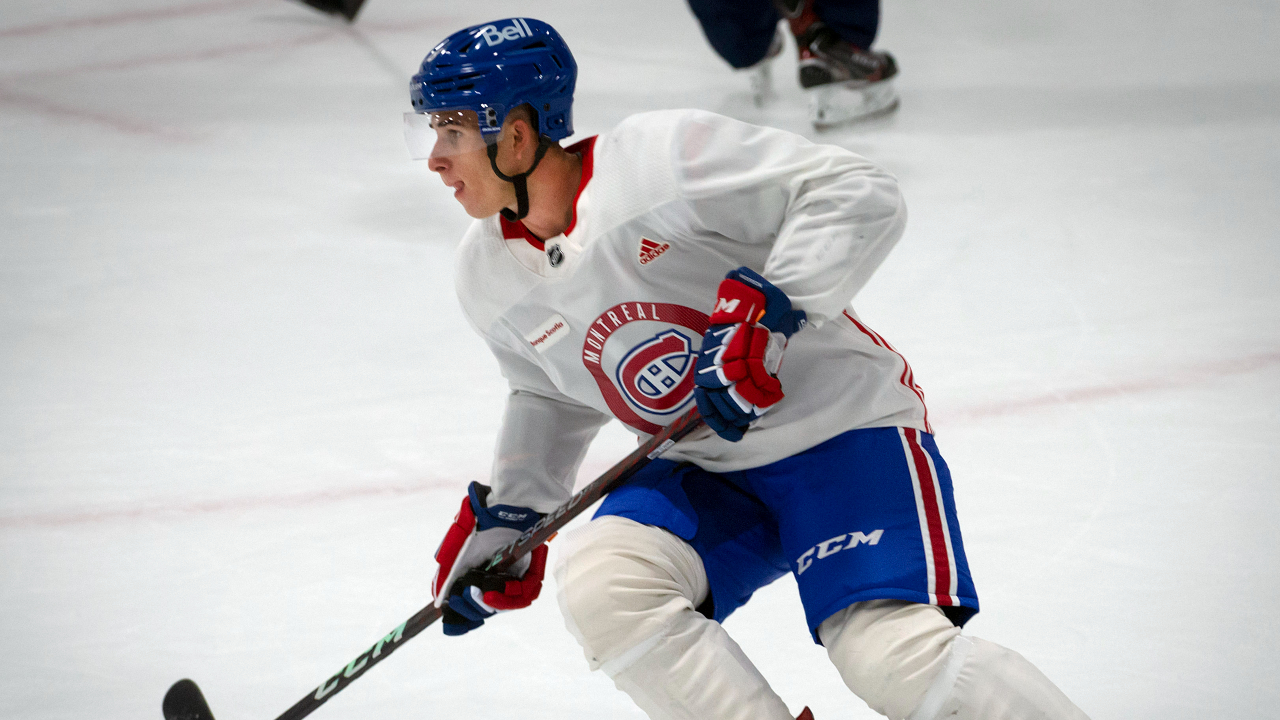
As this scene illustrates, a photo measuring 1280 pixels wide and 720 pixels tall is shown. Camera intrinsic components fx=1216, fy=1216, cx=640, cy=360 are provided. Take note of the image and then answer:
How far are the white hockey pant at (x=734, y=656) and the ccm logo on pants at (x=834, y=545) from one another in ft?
0.23

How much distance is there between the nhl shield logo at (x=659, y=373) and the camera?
1.59m

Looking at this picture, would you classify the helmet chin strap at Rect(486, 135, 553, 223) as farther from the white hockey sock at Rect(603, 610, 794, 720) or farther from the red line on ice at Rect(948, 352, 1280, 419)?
the red line on ice at Rect(948, 352, 1280, 419)

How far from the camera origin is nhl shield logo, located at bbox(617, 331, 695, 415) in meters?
1.59

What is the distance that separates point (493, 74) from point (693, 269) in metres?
0.36

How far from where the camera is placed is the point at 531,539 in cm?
168

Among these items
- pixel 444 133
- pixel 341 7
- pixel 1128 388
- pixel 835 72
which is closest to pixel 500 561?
pixel 444 133

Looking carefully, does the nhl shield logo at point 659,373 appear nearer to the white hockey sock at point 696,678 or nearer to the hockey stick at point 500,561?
the hockey stick at point 500,561

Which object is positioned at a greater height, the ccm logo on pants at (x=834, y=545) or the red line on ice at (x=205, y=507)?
the ccm logo on pants at (x=834, y=545)

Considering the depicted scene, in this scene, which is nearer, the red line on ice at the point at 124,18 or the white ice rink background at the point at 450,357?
the white ice rink background at the point at 450,357

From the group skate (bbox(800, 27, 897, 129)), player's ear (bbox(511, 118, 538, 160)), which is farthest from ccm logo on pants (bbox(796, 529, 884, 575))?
skate (bbox(800, 27, 897, 129))

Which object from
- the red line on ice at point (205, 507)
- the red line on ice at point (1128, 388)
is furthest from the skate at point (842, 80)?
the red line on ice at point (205, 507)

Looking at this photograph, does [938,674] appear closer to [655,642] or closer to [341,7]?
[655,642]

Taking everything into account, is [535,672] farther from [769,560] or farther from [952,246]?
[952,246]

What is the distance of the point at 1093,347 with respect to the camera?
9.68ft
